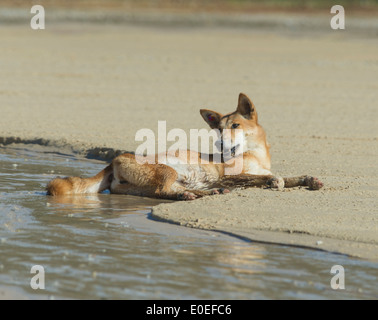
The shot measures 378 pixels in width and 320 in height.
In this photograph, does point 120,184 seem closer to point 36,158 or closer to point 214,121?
point 214,121

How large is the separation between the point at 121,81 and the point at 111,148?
5.95 meters

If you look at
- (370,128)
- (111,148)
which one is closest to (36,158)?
(111,148)

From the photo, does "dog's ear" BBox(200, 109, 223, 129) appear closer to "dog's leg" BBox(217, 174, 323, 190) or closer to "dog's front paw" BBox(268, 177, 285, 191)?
"dog's leg" BBox(217, 174, 323, 190)

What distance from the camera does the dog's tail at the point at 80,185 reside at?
7.69 meters

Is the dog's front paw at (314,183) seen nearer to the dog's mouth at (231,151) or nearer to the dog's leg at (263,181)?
the dog's leg at (263,181)

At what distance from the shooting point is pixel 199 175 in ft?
26.0

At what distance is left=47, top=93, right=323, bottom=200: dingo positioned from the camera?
7706 mm

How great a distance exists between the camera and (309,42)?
77.5ft

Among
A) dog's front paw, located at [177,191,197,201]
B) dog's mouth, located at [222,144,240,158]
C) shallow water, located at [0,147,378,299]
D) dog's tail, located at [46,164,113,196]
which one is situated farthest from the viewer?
dog's mouth, located at [222,144,240,158]

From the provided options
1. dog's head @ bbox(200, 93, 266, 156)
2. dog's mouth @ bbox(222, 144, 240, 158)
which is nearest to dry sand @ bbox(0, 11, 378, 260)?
dog's mouth @ bbox(222, 144, 240, 158)

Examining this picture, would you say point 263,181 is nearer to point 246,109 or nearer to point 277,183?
point 277,183

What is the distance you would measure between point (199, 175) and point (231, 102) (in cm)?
631

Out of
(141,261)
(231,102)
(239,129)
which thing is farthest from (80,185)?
(231,102)

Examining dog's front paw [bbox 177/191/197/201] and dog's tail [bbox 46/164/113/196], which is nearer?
dog's front paw [bbox 177/191/197/201]
